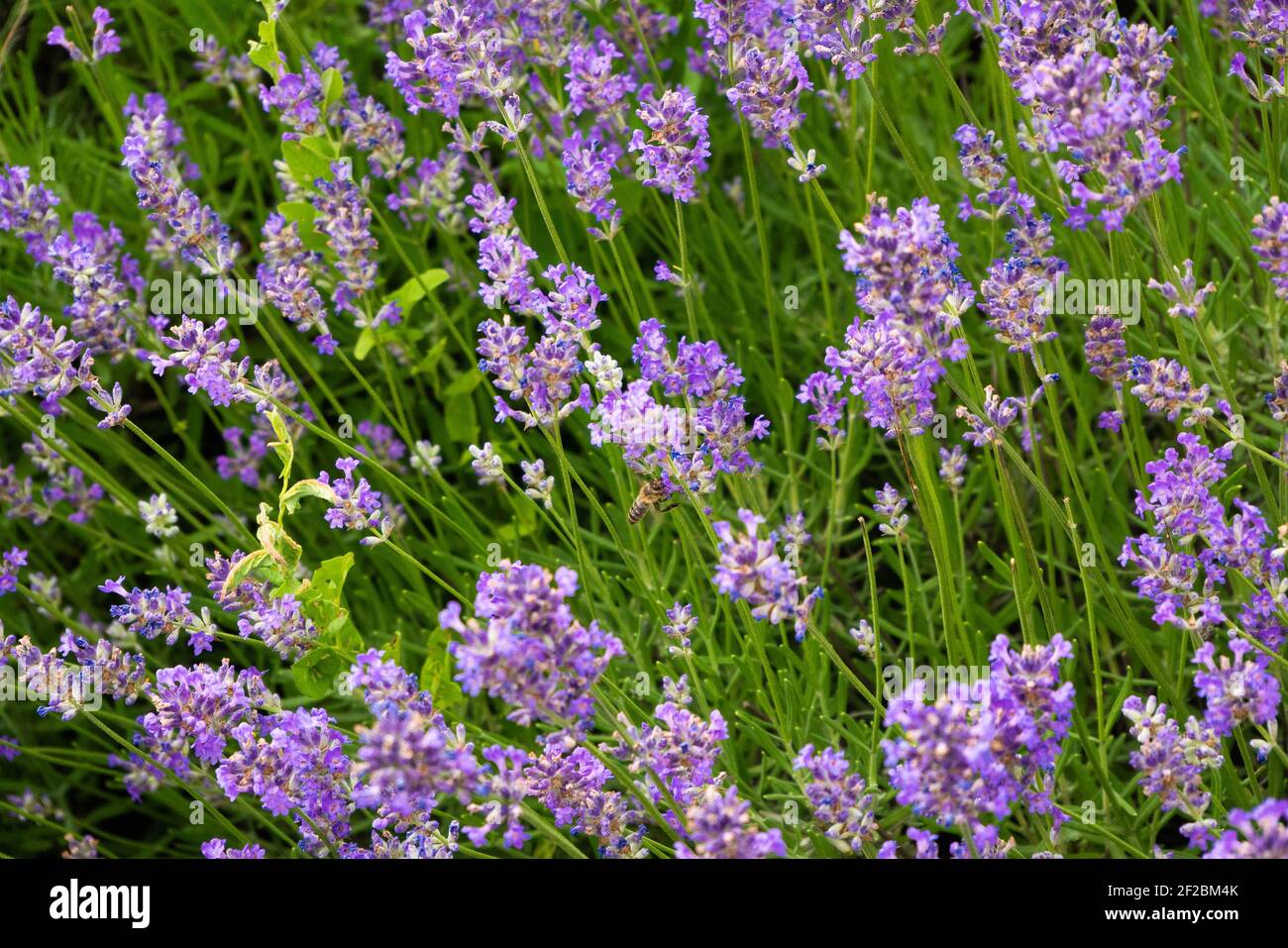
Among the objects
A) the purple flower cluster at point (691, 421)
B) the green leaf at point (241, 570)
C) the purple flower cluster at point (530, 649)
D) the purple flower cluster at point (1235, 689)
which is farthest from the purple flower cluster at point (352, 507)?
the purple flower cluster at point (1235, 689)

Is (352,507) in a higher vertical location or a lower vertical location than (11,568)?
lower

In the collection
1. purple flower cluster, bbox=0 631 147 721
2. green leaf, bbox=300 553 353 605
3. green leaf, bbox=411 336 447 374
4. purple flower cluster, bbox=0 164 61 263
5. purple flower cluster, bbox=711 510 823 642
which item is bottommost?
purple flower cluster, bbox=711 510 823 642

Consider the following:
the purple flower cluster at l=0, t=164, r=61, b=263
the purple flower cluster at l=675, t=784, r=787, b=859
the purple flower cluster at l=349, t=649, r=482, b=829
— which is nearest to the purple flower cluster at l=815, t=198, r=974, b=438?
the purple flower cluster at l=675, t=784, r=787, b=859

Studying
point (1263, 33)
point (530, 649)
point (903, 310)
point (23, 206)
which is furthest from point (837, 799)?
point (23, 206)

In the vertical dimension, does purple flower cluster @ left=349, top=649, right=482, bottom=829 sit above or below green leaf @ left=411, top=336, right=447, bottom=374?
below

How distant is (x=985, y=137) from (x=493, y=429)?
1.38 metres

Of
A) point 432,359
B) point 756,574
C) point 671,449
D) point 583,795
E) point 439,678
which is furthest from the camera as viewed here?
point 432,359

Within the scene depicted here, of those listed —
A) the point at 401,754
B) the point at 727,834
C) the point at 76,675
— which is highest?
the point at 76,675

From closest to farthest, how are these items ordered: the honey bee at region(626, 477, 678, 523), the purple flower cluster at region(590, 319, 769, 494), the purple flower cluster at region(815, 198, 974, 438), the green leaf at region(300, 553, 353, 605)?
the purple flower cluster at region(815, 198, 974, 438) < the purple flower cluster at region(590, 319, 769, 494) < the honey bee at region(626, 477, 678, 523) < the green leaf at region(300, 553, 353, 605)

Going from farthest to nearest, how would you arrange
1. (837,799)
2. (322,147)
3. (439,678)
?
(322,147), (439,678), (837,799)

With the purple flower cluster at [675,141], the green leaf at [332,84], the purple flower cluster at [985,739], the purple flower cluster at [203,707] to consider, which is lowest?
the purple flower cluster at [985,739]

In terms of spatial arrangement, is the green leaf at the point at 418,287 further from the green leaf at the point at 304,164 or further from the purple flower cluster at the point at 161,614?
the purple flower cluster at the point at 161,614

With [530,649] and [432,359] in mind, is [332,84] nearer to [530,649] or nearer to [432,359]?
[432,359]

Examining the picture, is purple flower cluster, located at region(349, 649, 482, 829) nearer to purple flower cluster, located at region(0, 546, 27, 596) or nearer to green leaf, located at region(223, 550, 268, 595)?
green leaf, located at region(223, 550, 268, 595)
